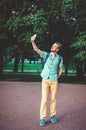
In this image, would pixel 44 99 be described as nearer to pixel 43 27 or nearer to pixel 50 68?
pixel 50 68

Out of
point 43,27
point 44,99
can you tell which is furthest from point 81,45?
point 44,99

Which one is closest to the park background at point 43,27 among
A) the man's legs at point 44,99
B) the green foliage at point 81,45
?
the green foliage at point 81,45

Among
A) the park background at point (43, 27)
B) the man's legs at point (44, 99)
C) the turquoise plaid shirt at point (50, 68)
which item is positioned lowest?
the man's legs at point (44, 99)

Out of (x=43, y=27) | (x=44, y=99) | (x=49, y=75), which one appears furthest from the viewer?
(x=43, y=27)

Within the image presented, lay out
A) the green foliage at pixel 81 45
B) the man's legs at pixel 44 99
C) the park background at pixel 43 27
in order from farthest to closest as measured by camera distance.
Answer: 1. the park background at pixel 43 27
2. the green foliage at pixel 81 45
3. the man's legs at pixel 44 99

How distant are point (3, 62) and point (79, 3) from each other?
807 cm

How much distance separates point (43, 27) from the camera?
2577 centimetres

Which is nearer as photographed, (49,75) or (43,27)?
(49,75)

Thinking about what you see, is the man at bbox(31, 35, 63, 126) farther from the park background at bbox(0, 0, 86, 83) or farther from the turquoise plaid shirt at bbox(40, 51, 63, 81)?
the park background at bbox(0, 0, 86, 83)

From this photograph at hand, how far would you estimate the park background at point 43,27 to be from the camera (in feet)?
86.4

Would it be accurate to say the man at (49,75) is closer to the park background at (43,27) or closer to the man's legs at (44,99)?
the man's legs at (44,99)

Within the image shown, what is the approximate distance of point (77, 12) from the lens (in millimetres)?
27266

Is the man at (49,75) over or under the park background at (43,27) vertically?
under

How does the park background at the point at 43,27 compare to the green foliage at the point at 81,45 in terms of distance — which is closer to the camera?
the green foliage at the point at 81,45
